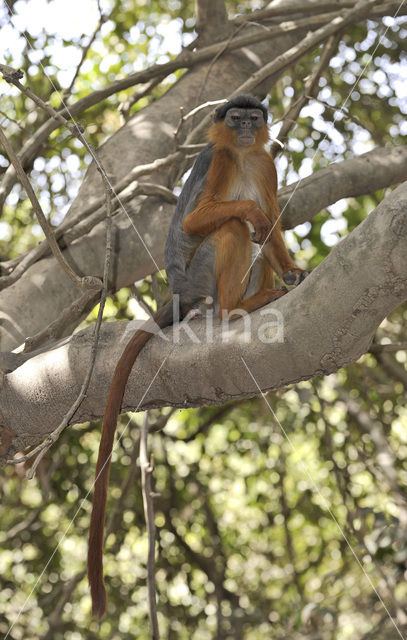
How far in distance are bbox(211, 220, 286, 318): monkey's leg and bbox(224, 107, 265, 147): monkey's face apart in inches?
23.7

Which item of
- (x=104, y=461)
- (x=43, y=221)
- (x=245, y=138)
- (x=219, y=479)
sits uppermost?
(x=43, y=221)

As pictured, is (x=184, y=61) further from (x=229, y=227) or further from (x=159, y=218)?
(x=229, y=227)

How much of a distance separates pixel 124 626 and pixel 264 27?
4.36 metres

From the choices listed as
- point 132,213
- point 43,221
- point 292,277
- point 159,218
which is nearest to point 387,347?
point 292,277

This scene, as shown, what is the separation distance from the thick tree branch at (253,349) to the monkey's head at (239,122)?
129 cm

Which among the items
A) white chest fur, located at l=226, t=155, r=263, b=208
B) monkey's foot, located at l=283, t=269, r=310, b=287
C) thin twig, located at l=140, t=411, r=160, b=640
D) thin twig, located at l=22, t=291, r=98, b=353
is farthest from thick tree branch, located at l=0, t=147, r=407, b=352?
thin twig, located at l=140, t=411, r=160, b=640

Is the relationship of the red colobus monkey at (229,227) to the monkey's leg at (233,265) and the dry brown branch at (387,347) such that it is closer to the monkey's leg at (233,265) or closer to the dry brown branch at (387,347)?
the monkey's leg at (233,265)

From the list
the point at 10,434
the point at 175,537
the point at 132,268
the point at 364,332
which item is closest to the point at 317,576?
the point at 175,537

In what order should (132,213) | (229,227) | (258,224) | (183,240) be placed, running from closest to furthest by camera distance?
(258,224)
(229,227)
(183,240)
(132,213)

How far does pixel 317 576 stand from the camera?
536cm

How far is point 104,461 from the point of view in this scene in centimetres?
249

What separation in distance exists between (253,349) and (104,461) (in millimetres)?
742

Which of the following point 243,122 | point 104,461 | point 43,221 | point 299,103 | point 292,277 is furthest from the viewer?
point 299,103

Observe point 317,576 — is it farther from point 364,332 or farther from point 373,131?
point 364,332
